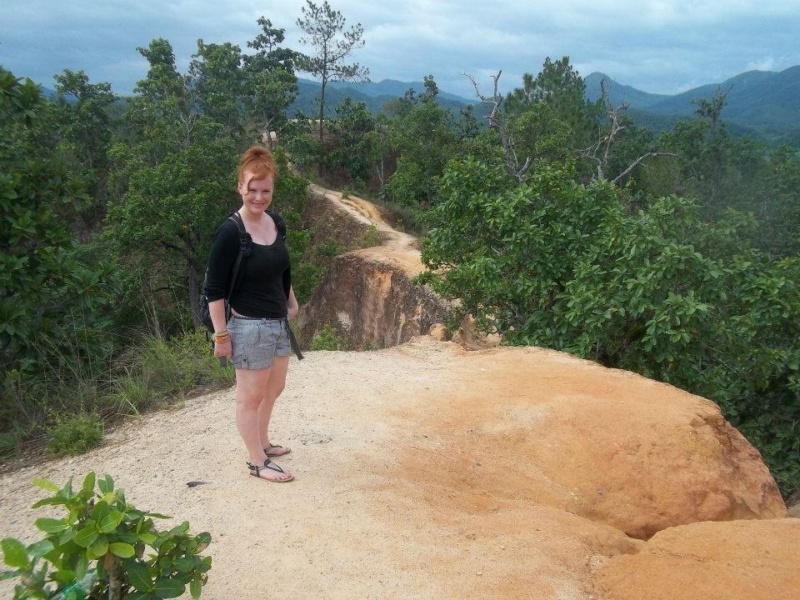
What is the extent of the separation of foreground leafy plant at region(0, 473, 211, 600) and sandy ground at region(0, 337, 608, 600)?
660 millimetres

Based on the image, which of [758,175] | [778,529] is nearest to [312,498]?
[778,529]

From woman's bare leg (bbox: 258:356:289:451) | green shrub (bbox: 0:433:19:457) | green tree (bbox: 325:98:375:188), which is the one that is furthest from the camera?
green tree (bbox: 325:98:375:188)

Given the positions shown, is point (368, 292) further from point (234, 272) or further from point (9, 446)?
point (234, 272)

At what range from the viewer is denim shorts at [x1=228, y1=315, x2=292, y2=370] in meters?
3.36

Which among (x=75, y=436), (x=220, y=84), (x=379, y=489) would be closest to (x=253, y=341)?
(x=379, y=489)

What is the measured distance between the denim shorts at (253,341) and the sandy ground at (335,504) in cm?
77

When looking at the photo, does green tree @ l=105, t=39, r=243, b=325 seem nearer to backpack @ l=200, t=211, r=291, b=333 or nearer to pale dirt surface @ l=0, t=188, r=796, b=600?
pale dirt surface @ l=0, t=188, r=796, b=600

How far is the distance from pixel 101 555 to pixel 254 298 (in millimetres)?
1636

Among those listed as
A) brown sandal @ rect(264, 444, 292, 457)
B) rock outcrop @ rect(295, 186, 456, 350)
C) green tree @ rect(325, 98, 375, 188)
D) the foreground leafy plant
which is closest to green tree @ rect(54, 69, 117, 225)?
rock outcrop @ rect(295, 186, 456, 350)

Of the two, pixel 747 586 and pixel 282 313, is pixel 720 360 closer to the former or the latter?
pixel 747 586

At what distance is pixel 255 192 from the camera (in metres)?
3.25

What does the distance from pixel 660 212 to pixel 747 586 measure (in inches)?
168

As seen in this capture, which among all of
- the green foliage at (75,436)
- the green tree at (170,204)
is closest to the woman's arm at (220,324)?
the green foliage at (75,436)

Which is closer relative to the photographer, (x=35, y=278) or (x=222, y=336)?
(x=222, y=336)
